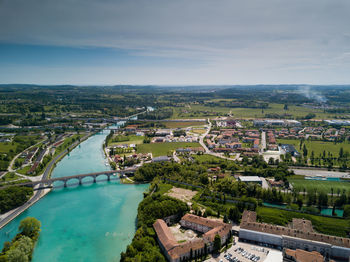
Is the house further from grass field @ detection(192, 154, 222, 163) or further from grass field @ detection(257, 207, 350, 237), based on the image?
grass field @ detection(257, 207, 350, 237)

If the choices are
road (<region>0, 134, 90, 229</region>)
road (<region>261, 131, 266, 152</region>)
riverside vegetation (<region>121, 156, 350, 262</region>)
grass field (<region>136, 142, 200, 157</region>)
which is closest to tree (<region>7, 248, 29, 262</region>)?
riverside vegetation (<region>121, 156, 350, 262</region>)

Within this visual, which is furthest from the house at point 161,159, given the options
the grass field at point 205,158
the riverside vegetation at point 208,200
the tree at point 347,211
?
the tree at point 347,211

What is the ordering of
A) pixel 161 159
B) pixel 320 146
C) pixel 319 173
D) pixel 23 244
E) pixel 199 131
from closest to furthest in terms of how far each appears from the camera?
pixel 23 244 → pixel 319 173 → pixel 161 159 → pixel 320 146 → pixel 199 131

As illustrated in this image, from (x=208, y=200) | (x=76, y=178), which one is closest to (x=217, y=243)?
(x=208, y=200)

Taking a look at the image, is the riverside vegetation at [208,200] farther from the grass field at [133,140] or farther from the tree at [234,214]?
the grass field at [133,140]

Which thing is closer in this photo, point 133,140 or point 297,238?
point 297,238

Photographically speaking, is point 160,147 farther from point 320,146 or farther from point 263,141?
point 320,146
